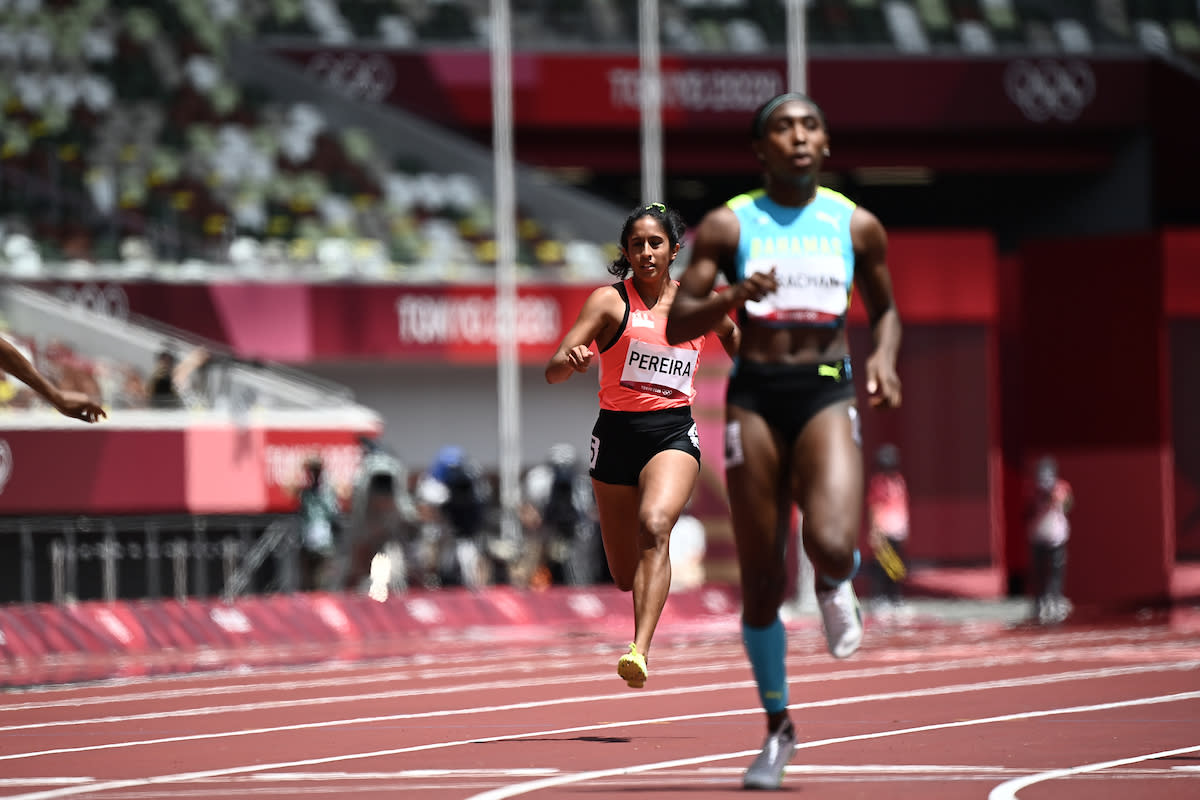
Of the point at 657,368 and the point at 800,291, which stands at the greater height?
the point at 800,291

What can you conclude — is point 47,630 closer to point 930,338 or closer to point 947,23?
point 930,338

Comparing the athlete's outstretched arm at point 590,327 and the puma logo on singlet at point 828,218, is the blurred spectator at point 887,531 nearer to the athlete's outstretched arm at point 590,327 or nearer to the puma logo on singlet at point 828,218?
the athlete's outstretched arm at point 590,327

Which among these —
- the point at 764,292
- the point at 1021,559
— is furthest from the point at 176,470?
the point at 764,292

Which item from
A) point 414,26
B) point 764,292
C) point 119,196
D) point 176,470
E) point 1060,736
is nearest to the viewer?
point 764,292

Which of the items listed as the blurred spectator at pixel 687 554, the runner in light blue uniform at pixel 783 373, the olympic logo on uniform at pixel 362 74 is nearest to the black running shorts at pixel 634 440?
the runner in light blue uniform at pixel 783 373

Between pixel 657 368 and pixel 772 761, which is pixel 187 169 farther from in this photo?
pixel 772 761

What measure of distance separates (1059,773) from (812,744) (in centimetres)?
168

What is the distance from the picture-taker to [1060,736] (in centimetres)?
1015

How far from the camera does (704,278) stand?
8320 millimetres

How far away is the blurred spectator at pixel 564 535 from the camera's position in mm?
27828

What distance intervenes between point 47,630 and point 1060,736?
12562 mm

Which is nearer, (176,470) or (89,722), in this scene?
(89,722)

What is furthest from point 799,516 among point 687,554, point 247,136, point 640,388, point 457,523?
point 640,388

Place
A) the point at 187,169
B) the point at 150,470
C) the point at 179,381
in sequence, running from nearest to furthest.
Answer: the point at 150,470, the point at 179,381, the point at 187,169
